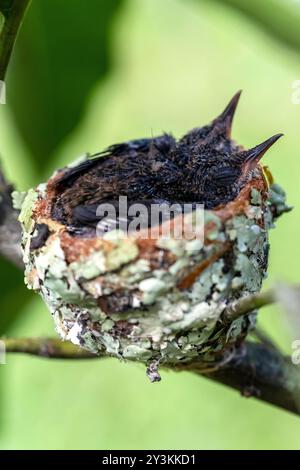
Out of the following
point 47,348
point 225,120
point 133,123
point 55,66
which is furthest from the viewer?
point 133,123

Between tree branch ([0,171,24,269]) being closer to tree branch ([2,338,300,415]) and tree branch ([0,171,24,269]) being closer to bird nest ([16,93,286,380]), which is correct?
tree branch ([2,338,300,415])

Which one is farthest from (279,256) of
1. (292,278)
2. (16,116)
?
(16,116)

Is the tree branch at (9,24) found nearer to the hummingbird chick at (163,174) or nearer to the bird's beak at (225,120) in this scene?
the hummingbird chick at (163,174)

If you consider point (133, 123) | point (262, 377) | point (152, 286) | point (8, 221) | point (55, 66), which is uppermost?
point (133, 123)

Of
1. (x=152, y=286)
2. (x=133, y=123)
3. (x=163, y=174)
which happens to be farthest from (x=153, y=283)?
(x=133, y=123)

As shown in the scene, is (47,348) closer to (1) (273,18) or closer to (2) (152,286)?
(2) (152,286)

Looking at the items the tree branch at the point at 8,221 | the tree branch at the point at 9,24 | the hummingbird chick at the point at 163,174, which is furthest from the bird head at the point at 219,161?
the tree branch at the point at 9,24
